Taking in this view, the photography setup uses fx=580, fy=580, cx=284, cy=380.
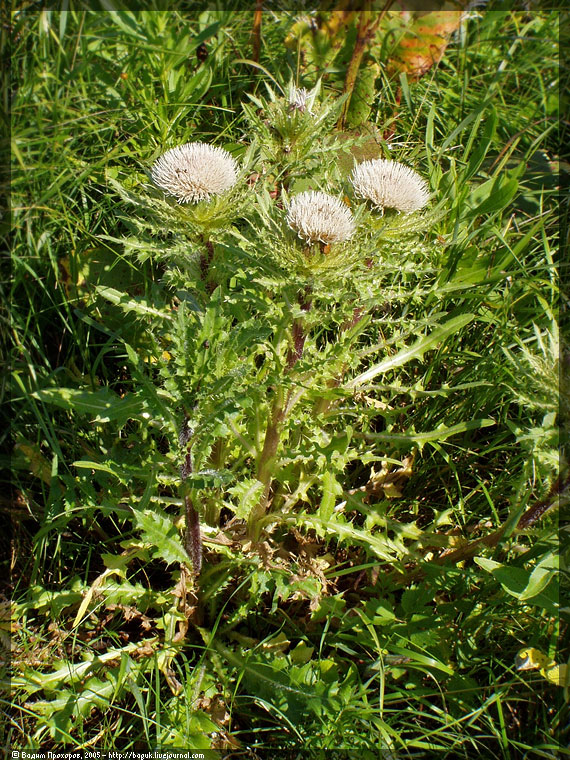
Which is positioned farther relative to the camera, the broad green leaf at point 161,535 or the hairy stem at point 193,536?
the hairy stem at point 193,536

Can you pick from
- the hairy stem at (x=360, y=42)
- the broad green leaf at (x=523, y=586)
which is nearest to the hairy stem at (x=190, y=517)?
the broad green leaf at (x=523, y=586)

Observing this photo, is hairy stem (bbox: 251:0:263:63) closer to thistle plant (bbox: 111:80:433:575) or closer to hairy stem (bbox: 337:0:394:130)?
hairy stem (bbox: 337:0:394:130)

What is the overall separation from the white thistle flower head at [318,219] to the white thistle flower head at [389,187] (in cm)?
26

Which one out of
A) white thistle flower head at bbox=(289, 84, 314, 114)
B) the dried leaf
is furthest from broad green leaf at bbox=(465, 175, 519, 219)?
the dried leaf

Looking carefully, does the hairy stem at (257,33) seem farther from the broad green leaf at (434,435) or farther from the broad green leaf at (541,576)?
the broad green leaf at (541,576)

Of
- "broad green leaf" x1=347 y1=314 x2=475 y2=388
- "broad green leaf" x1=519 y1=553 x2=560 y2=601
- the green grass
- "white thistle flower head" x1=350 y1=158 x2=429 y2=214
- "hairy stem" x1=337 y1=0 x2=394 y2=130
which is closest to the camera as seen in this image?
"broad green leaf" x1=519 y1=553 x2=560 y2=601

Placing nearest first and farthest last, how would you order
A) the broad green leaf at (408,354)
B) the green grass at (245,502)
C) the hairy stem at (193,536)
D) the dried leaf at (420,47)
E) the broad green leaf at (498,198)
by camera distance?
the green grass at (245,502)
the hairy stem at (193,536)
the broad green leaf at (408,354)
the broad green leaf at (498,198)
the dried leaf at (420,47)

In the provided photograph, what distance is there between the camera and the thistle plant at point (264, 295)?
1816 millimetres

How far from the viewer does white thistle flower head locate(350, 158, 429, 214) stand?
2.14 metres

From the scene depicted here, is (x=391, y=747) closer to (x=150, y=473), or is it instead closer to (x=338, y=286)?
(x=150, y=473)

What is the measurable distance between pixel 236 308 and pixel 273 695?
135cm

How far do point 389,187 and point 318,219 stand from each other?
43cm

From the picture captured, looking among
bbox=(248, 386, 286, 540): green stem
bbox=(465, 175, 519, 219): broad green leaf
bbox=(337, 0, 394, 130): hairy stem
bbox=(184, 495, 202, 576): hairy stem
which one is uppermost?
bbox=(337, 0, 394, 130): hairy stem

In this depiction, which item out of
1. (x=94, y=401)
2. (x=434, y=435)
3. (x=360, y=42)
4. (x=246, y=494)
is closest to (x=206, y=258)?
(x=94, y=401)
